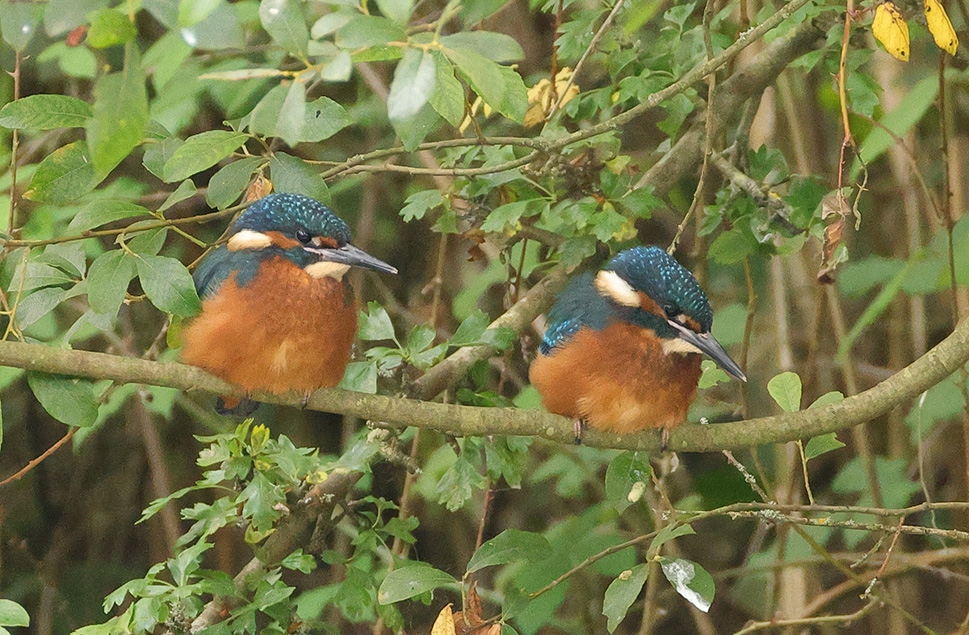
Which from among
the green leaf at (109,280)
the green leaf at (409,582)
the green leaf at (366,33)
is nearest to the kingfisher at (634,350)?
the green leaf at (409,582)

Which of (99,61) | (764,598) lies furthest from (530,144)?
(764,598)

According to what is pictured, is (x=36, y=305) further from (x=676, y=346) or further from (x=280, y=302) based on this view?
(x=676, y=346)

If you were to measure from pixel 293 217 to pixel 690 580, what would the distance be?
46.1 inches

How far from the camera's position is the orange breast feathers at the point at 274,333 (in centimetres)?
229

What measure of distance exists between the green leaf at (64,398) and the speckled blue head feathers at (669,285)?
1.25 meters

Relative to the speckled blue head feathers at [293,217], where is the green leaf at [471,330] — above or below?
below

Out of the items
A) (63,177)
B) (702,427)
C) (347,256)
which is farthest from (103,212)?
(702,427)

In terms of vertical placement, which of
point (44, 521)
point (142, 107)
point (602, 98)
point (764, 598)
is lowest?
point (44, 521)

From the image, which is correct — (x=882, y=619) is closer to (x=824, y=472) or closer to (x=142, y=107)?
(x=824, y=472)

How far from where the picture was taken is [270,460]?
7.79 feet

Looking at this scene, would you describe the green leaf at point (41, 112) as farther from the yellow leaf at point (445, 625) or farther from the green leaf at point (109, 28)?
the yellow leaf at point (445, 625)

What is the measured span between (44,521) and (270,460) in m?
2.95

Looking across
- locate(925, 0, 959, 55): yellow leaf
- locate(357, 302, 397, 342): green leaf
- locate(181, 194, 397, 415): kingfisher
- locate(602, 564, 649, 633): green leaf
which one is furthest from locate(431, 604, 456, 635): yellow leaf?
locate(925, 0, 959, 55): yellow leaf

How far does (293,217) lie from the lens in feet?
7.88
